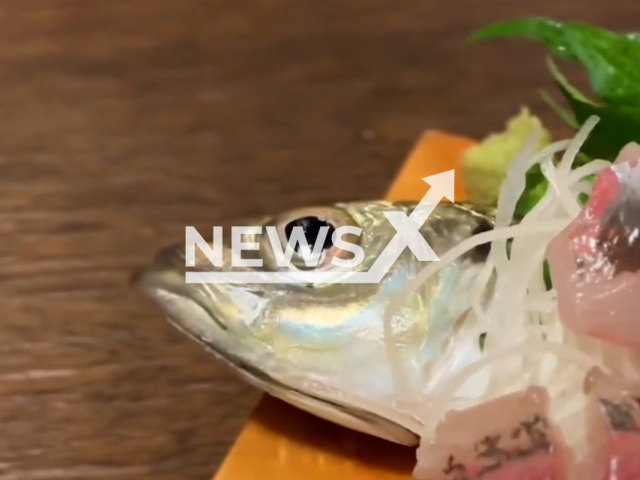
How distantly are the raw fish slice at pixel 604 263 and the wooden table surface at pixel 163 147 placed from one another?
1.85 feet

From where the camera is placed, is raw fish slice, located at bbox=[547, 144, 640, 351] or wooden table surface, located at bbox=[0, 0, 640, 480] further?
wooden table surface, located at bbox=[0, 0, 640, 480]

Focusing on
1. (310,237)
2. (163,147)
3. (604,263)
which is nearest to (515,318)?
(604,263)

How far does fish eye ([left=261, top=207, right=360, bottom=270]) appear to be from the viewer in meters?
0.94

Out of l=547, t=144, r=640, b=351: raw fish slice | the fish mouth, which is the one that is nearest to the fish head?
the fish mouth

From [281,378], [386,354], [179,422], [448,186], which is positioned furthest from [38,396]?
[448,186]

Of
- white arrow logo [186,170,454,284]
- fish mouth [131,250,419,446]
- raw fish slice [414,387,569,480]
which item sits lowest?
raw fish slice [414,387,569,480]

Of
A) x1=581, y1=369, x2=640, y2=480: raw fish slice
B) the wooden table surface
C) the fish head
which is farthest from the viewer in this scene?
the wooden table surface

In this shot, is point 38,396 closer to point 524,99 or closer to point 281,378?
point 281,378

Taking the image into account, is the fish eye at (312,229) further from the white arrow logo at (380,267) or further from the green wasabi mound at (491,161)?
the green wasabi mound at (491,161)

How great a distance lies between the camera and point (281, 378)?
3.02ft

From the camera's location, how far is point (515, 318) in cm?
88

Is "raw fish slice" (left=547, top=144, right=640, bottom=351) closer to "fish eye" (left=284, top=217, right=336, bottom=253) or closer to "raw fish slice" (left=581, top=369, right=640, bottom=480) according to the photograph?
"raw fish slice" (left=581, top=369, right=640, bottom=480)

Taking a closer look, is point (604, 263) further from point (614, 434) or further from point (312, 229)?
point (312, 229)

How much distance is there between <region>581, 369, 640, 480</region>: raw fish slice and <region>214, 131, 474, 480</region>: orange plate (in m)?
0.26
